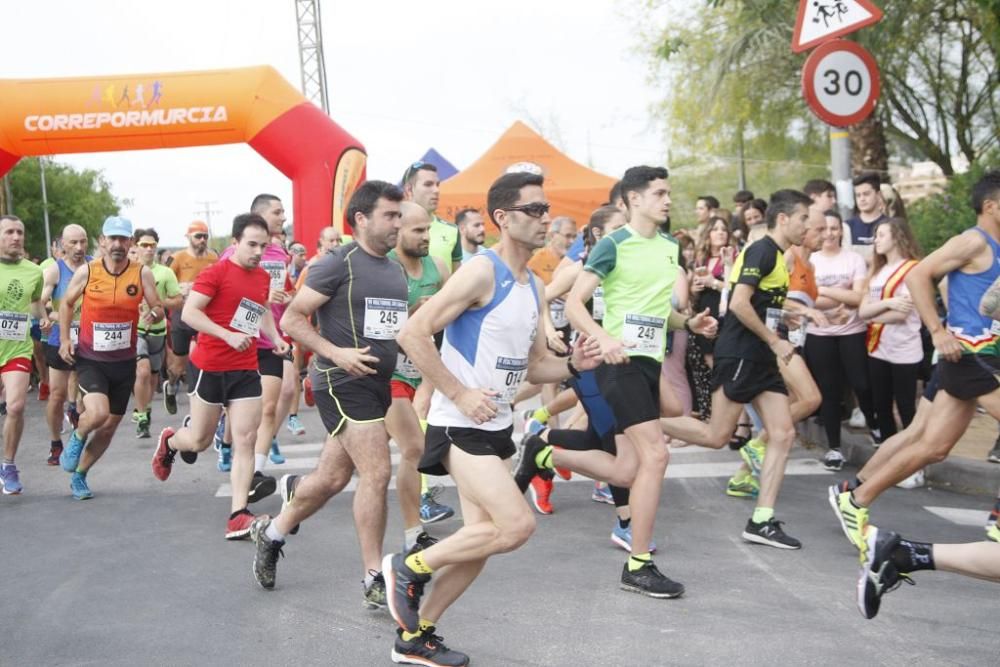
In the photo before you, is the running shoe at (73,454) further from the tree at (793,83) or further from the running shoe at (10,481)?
the tree at (793,83)

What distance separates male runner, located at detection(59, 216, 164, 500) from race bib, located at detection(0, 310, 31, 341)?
0.98ft

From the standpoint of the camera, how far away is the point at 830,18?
902 cm

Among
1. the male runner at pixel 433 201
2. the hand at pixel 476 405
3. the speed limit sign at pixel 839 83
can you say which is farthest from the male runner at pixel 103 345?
the speed limit sign at pixel 839 83

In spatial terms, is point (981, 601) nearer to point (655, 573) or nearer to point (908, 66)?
point (655, 573)

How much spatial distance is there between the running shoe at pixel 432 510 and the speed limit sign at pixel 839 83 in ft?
14.2

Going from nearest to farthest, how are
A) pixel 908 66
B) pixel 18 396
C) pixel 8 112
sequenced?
pixel 18 396 → pixel 8 112 → pixel 908 66

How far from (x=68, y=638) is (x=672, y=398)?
3612 millimetres

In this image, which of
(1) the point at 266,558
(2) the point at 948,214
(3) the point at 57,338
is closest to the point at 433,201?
(1) the point at 266,558

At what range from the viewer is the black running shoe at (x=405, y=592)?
4477mm

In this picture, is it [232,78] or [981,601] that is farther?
[232,78]

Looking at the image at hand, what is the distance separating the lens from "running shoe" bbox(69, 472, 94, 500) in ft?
27.5

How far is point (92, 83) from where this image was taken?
670 inches

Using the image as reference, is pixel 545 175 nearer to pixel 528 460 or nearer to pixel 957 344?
pixel 528 460

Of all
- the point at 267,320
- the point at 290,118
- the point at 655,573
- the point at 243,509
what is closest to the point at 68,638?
the point at 243,509
